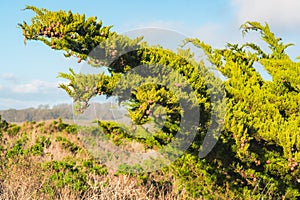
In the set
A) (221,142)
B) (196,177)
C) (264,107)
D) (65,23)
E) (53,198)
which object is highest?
(65,23)

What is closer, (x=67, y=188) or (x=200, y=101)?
(x=200, y=101)

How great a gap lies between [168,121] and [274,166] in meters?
1.16

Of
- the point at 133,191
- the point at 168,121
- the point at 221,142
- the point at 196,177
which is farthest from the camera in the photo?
the point at 133,191

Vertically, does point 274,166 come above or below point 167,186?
above

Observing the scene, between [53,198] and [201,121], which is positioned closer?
[201,121]

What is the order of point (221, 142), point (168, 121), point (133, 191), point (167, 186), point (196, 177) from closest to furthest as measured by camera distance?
1. point (168, 121)
2. point (221, 142)
3. point (196, 177)
4. point (133, 191)
5. point (167, 186)

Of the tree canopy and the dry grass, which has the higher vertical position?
the tree canopy

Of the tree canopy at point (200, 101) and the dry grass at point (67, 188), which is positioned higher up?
the tree canopy at point (200, 101)

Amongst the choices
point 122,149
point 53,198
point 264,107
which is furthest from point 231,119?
point 53,198

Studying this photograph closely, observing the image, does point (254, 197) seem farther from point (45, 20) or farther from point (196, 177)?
point (45, 20)

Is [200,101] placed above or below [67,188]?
above

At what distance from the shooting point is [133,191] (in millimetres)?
4551

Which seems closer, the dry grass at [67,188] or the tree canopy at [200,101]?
the tree canopy at [200,101]

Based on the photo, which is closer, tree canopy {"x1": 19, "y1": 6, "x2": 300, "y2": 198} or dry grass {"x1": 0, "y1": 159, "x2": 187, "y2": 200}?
tree canopy {"x1": 19, "y1": 6, "x2": 300, "y2": 198}
